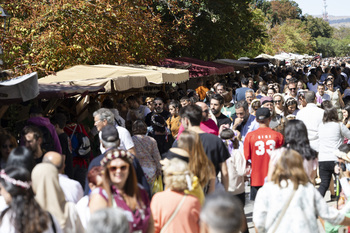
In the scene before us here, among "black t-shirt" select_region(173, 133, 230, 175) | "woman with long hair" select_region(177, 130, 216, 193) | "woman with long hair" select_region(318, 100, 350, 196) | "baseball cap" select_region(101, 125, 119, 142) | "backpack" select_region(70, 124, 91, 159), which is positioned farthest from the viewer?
"woman with long hair" select_region(318, 100, 350, 196)

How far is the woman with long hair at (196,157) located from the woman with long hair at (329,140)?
339 centimetres

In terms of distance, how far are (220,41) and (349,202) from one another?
22.3 m

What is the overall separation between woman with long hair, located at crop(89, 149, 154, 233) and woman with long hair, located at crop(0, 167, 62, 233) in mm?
375

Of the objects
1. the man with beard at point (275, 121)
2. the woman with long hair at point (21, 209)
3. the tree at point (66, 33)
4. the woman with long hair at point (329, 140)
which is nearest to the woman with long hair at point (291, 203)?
the woman with long hair at point (21, 209)

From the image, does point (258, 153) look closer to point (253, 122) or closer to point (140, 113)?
point (253, 122)

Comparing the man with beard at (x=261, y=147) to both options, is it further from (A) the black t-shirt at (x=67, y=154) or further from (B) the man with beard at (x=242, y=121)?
(A) the black t-shirt at (x=67, y=154)

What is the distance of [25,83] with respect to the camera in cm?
766

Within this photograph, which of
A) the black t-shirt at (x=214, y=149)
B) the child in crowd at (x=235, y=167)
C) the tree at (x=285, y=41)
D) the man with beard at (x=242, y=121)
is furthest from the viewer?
the tree at (x=285, y=41)

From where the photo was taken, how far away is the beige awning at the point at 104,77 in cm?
1104

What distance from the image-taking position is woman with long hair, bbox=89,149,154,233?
429 centimetres

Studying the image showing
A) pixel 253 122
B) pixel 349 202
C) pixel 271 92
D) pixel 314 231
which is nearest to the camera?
pixel 314 231

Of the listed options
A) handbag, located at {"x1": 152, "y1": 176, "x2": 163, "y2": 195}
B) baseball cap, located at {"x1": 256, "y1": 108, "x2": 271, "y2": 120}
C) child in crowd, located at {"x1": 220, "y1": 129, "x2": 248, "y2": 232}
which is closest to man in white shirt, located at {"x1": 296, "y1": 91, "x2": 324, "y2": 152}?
baseball cap, located at {"x1": 256, "y1": 108, "x2": 271, "y2": 120}

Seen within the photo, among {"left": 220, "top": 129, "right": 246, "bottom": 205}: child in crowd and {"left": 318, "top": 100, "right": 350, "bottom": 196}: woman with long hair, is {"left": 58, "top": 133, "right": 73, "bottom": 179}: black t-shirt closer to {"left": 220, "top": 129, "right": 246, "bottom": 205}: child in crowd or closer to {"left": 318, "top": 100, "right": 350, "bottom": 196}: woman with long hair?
{"left": 220, "top": 129, "right": 246, "bottom": 205}: child in crowd

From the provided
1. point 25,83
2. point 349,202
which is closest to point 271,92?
point 25,83
